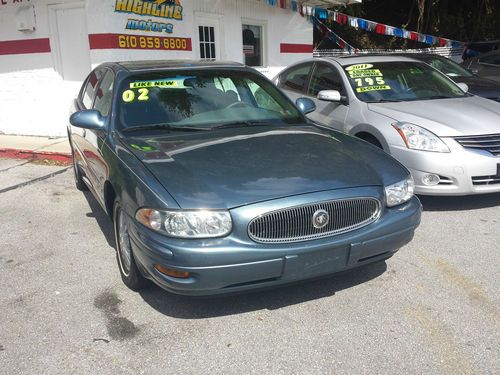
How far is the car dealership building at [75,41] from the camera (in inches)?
313

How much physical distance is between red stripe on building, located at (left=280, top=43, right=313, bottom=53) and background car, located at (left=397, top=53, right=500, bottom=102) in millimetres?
4010

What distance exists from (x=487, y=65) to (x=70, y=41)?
9.05 m

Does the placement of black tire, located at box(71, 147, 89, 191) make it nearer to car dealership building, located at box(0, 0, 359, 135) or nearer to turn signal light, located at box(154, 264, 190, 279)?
car dealership building, located at box(0, 0, 359, 135)

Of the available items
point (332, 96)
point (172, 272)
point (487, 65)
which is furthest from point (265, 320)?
point (487, 65)

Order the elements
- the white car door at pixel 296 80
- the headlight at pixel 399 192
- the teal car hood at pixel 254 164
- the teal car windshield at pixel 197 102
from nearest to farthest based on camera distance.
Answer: the teal car hood at pixel 254 164, the headlight at pixel 399 192, the teal car windshield at pixel 197 102, the white car door at pixel 296 80

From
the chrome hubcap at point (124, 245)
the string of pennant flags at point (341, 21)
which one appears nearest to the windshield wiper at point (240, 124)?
the chrome hubcap at point (124, 245)

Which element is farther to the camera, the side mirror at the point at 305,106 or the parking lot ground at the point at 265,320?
the side mirror at the point at 305,106

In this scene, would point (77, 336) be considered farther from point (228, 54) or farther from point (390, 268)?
point (228, 54)

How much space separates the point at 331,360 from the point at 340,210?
854 mm

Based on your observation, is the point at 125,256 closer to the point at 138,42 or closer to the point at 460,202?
the point at 460,202

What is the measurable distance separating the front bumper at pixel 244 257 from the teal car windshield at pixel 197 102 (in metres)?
1.21

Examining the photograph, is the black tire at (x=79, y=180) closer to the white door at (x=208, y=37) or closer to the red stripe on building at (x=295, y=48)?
the white door at (x=208, y=37)

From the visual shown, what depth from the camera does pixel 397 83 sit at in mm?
5852

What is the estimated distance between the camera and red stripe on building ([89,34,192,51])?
25.7 feet
